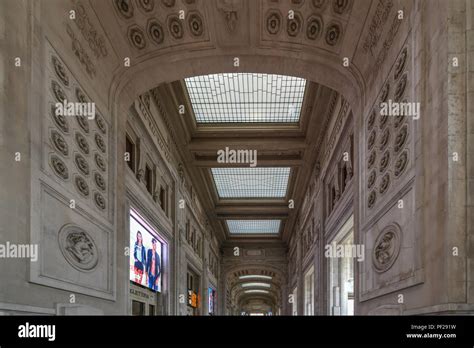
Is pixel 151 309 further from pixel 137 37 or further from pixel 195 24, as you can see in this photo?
pixel 195 24

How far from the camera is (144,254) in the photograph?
13.9 meters

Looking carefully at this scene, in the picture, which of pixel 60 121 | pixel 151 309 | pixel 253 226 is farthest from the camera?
pixel 253 226

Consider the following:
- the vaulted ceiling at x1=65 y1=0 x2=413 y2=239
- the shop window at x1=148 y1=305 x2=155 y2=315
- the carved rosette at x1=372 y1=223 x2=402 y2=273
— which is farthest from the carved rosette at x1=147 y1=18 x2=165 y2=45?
the shop window at x1=148 y1=305 x2=155 y2=315

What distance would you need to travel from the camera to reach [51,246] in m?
6.34

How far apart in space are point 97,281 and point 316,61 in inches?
252

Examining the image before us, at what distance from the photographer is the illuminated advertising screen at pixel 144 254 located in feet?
41.9

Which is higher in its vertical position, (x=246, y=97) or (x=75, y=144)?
(x=246, y=97)

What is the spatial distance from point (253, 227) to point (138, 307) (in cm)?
2048

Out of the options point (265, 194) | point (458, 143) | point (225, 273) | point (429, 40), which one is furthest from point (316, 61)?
point (225, 273)

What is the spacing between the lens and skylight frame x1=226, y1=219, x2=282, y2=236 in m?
32.0

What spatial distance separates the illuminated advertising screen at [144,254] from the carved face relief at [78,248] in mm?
4765

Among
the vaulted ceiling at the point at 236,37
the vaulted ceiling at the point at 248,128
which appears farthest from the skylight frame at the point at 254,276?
the vaulted ceiling at the point at 236,37

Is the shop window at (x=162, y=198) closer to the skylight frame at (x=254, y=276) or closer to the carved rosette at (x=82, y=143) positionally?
the carved rosette at (x=82, y=143)

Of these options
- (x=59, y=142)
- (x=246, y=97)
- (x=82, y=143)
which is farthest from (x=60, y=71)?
(x=246, y=97)
